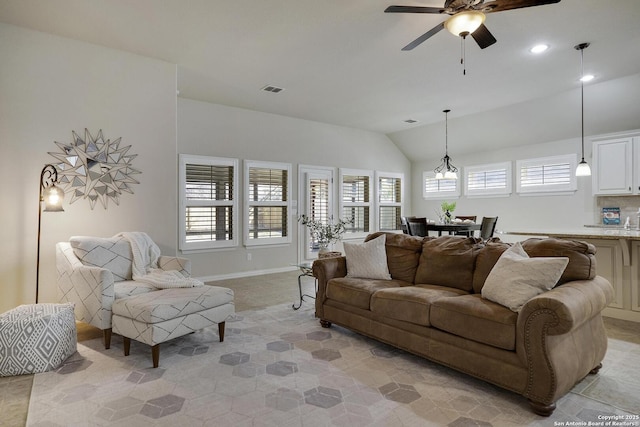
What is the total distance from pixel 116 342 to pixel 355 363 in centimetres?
222

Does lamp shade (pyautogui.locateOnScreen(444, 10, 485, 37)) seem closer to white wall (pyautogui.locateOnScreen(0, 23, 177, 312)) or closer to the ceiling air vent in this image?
the ceiling air vent

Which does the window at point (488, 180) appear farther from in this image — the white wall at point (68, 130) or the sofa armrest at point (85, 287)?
the sofa armrest at point (85, 287)

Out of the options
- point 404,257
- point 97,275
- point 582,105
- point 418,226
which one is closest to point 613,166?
point 582,105

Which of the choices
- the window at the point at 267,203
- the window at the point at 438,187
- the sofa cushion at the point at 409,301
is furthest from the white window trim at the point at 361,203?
the sofa cushion at the point at 409,301

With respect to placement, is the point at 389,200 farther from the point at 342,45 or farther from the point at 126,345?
the point at 126,345

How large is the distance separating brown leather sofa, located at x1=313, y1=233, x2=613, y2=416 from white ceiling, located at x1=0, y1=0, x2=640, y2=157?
7.09ft

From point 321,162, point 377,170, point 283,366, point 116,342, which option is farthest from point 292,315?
point 377,170

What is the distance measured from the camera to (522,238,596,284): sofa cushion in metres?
2.56

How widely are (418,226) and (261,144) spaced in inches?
125

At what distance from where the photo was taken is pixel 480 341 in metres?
2.37

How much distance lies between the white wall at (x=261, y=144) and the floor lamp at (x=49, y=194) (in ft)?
7.11

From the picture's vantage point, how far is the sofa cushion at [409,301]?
274 centimetres

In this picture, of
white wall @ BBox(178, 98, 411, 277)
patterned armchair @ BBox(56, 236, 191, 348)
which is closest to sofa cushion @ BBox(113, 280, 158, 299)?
patterned armchair @ BBox(56, 236, 191, 348)

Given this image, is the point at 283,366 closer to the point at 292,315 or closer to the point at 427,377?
the point at 427,377
